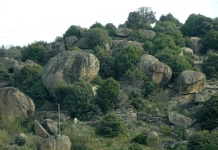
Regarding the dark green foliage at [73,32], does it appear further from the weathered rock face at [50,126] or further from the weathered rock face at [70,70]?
the weathered rock face at [50,126]

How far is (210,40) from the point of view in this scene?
5312 centimetres

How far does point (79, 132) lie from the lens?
27.1m

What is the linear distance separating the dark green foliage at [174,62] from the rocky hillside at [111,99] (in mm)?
137

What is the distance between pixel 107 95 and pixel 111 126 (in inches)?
233

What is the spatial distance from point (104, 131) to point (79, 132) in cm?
304

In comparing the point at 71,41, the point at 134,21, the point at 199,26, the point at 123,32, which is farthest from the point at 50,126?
the point at 134,21

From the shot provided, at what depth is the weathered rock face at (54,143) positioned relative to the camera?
74.9 ft

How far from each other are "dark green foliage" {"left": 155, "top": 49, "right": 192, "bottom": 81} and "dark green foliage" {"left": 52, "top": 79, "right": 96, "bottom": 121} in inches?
498

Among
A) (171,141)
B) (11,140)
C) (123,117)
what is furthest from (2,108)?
(171,141)

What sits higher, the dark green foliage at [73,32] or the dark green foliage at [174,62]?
the dark green foliage at [73,32]

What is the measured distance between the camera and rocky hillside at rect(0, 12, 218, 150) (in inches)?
1041

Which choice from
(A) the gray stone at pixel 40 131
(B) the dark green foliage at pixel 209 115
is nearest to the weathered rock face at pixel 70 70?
(A) the gray stone at pixel 40 131

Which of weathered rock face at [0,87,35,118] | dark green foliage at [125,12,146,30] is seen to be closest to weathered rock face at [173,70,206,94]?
weathered rock face at [0,87,35,118]

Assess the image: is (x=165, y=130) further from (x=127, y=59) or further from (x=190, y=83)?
(x=127, y=59)
